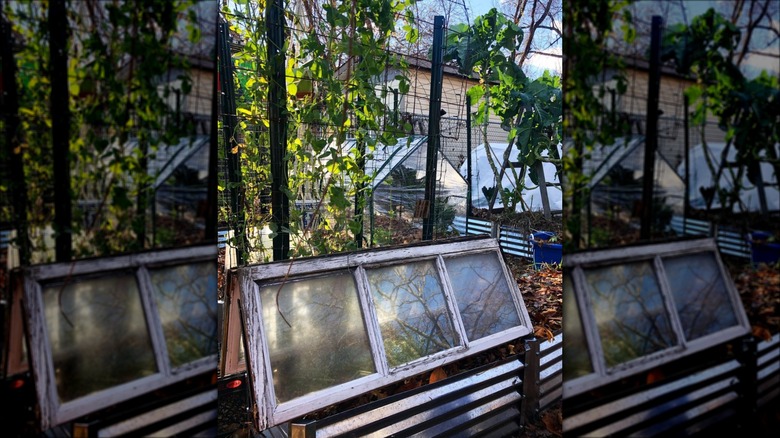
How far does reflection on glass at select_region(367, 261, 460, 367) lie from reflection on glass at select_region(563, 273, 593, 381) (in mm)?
979

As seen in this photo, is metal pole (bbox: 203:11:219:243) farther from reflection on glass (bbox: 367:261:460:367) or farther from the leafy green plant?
reflection on glass (bbox: 367:261:460:367)

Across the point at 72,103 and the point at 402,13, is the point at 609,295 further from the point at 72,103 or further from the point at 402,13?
the point at 402,13

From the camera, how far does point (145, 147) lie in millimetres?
539

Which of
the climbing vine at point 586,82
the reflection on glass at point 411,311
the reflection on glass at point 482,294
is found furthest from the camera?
the reflection on glass at point 482,294

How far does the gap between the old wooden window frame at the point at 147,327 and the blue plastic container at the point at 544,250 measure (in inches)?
63.5

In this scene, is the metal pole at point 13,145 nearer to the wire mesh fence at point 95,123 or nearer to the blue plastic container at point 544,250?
the wire mesh fence at point 95,123

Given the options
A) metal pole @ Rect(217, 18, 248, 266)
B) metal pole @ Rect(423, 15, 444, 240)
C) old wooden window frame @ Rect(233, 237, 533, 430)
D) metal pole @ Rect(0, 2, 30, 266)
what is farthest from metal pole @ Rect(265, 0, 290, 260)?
metal pole @ Rect(0, 2, 30, 266)

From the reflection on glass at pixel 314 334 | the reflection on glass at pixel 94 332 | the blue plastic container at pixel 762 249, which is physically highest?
the blue plastic container at pixel 762 249

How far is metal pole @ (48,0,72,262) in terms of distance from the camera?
49cm

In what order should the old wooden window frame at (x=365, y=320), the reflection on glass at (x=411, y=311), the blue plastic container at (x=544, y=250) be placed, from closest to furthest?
the old wooden window frame at (x=365, y=320), the reflection on glass at (x=411, y=311), the blue plastic container at (x=544, y=250)

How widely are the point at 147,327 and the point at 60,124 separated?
0.74ft

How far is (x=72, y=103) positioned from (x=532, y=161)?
5.64 feet

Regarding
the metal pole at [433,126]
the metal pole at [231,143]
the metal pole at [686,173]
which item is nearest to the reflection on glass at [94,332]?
the metal pole at [686,173]

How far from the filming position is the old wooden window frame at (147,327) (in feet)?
1.64
